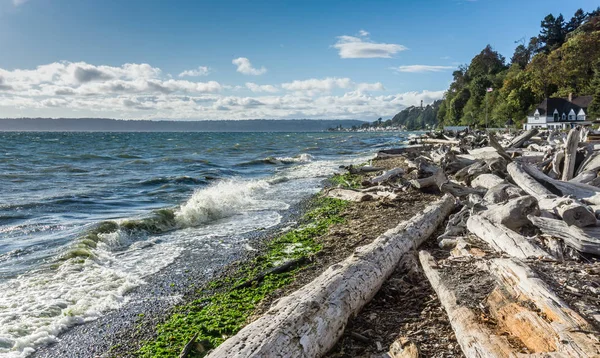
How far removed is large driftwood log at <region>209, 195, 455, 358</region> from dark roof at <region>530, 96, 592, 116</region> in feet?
216

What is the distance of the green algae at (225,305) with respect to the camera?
4.85m

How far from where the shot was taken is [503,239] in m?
5.88

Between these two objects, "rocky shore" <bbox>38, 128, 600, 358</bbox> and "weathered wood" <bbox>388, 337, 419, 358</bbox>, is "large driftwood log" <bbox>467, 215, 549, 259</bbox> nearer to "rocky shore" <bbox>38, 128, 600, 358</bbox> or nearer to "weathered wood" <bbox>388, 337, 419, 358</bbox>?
"rocky shore" <bbox>38, 128, 600, 358</bbox>

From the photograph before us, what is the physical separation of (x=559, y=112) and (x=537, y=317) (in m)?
68.8

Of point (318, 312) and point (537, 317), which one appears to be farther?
point (318, 312)

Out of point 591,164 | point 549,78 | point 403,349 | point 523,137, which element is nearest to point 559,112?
point 549,78

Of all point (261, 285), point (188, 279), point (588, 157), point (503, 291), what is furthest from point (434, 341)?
point (588, 157)

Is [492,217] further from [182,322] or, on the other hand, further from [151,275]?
[151,275]

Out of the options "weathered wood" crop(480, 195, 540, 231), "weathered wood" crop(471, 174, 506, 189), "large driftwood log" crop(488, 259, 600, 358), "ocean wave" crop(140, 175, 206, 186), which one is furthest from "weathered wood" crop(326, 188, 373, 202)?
"ocean wave" crop(140, 175, 206, 186)

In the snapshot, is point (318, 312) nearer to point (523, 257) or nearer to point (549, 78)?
point (523, 257)

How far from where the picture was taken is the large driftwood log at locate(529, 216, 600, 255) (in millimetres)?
5172

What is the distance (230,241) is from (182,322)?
12.9 feet

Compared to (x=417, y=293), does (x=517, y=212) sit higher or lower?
higher

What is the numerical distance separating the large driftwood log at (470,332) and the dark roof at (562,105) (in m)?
66.4
